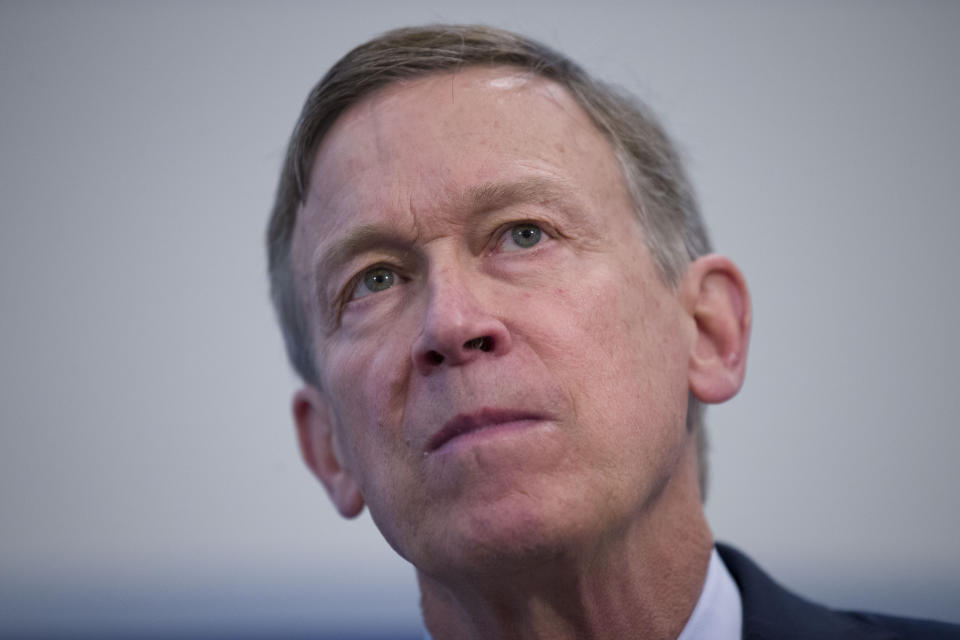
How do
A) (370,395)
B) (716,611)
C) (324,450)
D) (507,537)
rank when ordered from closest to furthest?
(507,537)
(370,395)
(716,611)
(324,450)

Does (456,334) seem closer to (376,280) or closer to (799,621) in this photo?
(376,280)

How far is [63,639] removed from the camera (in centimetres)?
347

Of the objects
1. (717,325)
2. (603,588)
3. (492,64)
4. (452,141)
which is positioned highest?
(492,64)

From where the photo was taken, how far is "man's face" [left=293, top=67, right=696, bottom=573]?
67.5 inches

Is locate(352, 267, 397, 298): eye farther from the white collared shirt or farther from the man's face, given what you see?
the white collared shirt

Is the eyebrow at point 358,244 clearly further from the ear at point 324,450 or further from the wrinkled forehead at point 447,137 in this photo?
the ear at point 324,450

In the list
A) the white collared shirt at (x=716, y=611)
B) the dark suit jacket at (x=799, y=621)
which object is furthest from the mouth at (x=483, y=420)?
the dark suit jacket at (x=799, y=621)

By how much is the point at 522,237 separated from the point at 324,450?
35.6 inches

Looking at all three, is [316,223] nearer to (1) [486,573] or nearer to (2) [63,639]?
(1) [486,573]

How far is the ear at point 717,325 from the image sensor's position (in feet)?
7.14

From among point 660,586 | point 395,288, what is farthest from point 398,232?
point 660,586

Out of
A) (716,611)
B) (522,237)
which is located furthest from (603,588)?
(522,237)

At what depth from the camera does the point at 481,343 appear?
1757 millimetres

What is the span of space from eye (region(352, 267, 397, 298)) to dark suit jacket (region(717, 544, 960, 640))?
1227 mm
